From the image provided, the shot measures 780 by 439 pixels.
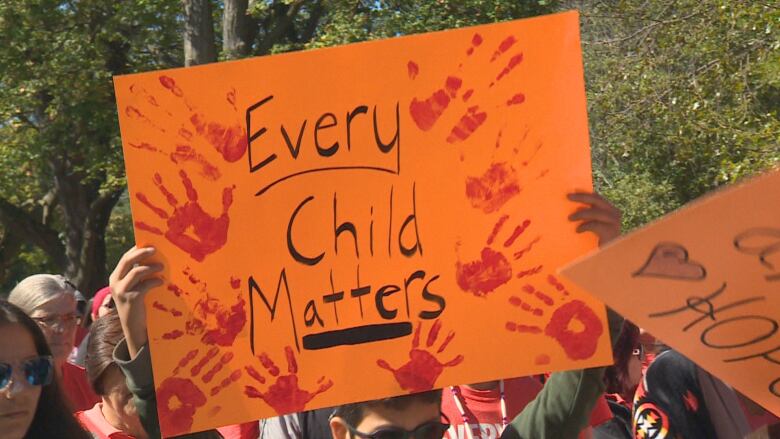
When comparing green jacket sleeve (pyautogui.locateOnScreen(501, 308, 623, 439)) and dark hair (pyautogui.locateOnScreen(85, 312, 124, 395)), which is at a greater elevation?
dark hair (pyautogui.locateOnScreen(85, 312, 124, 395))

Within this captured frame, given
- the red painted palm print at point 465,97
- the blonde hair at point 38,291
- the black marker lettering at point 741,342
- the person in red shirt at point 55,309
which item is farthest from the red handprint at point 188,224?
the blonde hair at point 38,291

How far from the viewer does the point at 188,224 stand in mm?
2486

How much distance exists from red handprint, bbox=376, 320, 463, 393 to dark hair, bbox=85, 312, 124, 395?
95 cm

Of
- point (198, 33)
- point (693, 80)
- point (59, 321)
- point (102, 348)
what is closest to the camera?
point (102, 348)

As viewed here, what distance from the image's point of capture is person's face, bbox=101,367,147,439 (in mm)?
3223

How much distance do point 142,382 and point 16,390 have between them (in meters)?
0.27

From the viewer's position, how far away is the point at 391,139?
2533 millimetres

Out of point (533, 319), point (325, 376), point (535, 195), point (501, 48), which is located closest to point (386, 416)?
point (325, 376)

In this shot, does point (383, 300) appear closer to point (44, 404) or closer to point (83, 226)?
point (44, 404)

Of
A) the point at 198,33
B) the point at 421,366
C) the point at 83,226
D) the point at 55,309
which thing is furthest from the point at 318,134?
the point at 83,226

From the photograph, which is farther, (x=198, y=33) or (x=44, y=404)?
(x=198, y=33)

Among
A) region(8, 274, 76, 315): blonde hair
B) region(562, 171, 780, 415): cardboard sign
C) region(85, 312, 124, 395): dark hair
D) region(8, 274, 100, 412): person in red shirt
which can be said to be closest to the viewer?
region(562, 171, 780, 415): cardboard sign

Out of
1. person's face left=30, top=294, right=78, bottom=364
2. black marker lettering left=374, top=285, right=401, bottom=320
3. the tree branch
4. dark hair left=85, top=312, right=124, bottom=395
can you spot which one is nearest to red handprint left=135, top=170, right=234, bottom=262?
black marker lettering left=374, top=285, right=401, bottom=320

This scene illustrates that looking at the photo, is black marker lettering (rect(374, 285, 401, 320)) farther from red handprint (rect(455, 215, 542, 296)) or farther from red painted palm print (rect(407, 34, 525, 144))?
red painted palm print (rect(407, 34, 525, 144))
